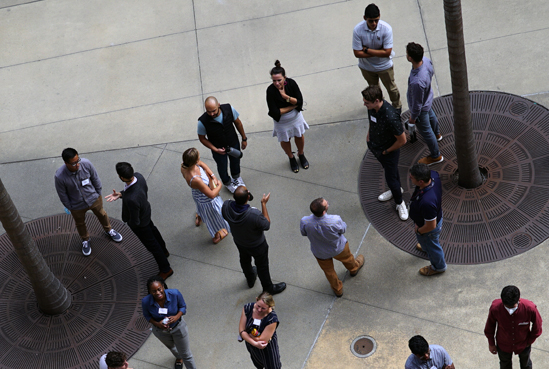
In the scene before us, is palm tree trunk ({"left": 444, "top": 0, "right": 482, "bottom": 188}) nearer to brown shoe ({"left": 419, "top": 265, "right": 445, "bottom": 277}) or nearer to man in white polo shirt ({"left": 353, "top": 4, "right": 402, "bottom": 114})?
brown shoe ({"left": 419, "top": 265, "right": 445, "bottom": 277})

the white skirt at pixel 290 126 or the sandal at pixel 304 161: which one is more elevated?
the white skirt at pixel 290 126

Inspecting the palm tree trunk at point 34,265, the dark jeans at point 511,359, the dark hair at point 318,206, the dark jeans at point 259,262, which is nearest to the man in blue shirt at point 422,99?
the dark hair at point 318,206

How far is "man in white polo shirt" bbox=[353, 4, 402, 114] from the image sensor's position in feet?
28.3

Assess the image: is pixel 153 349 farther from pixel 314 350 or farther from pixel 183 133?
pixel 183 133

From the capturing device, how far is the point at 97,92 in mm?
10945

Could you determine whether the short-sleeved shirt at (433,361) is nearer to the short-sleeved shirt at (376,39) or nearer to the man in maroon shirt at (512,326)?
the man in maroon shirt at (512,326)

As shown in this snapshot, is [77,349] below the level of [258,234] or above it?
below

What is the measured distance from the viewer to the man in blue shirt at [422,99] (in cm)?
796

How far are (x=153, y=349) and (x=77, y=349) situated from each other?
926 mm

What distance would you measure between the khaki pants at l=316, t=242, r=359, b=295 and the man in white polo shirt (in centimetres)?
292

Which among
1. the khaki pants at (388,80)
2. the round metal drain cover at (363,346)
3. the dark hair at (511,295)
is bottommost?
the round metal drain cover at (363,346)

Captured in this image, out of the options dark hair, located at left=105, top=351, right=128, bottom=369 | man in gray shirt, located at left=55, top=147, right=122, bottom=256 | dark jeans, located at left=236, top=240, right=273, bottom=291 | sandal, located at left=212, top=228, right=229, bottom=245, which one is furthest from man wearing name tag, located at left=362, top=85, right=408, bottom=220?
dark hair, located at left=105, top=351, right=128, bottom=369

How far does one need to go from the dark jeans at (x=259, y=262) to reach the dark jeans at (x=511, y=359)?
271cm

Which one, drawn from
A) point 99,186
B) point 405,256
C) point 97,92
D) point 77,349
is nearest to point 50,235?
point 99,186
